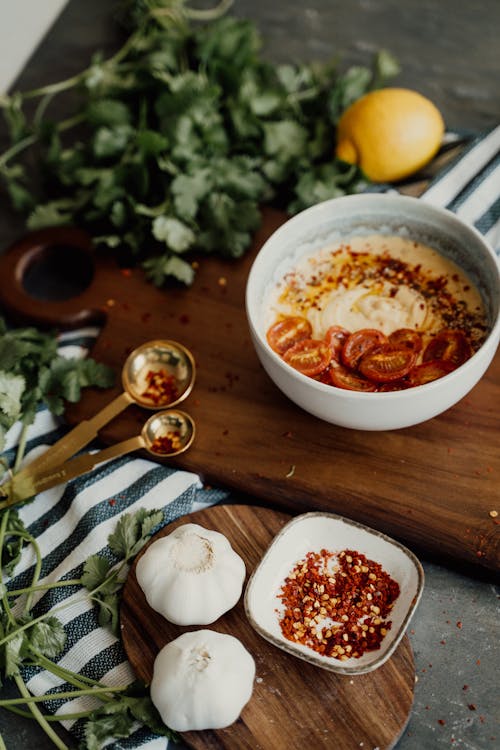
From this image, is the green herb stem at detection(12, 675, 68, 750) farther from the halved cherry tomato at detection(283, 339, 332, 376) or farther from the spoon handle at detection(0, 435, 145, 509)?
the halved cherry tomato at detection(283, 339, 332, 376)

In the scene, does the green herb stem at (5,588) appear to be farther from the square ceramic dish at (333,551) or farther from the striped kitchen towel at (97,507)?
the square ceramic dish at (333,551)

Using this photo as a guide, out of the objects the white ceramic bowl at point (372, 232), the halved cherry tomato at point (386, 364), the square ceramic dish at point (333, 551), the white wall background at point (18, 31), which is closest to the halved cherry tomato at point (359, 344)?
the halved cherry tomato at point (386, 364)

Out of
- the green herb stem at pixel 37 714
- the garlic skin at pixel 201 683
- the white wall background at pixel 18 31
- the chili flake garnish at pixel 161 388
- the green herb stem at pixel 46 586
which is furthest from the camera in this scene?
the white wall background at pixel 18 31

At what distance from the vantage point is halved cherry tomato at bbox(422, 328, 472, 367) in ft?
4.92

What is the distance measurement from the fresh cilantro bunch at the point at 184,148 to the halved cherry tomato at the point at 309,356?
1.22 ft

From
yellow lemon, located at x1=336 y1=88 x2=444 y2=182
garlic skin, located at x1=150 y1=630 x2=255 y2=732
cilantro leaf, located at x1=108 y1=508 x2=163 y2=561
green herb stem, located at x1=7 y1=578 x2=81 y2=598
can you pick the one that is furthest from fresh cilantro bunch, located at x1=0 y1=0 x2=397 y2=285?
garlic skin, located at x1=150 y1=630 x2=255 y2=732

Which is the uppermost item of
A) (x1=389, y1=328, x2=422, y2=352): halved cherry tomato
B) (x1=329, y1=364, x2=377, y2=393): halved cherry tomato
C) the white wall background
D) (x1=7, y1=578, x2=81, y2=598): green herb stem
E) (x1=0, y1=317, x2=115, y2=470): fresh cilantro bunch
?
the white wall background

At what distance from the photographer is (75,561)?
150cm

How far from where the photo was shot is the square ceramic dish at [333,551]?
130 cm

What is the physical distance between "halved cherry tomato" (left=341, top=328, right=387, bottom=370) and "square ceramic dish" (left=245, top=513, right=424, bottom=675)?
0.94ft

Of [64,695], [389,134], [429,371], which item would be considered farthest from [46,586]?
[389,134]

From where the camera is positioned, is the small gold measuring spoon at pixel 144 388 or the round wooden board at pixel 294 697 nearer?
the round wooden board at pixel 294 697

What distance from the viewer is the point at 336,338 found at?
5.08ft

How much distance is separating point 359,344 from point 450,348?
0.55 ft
